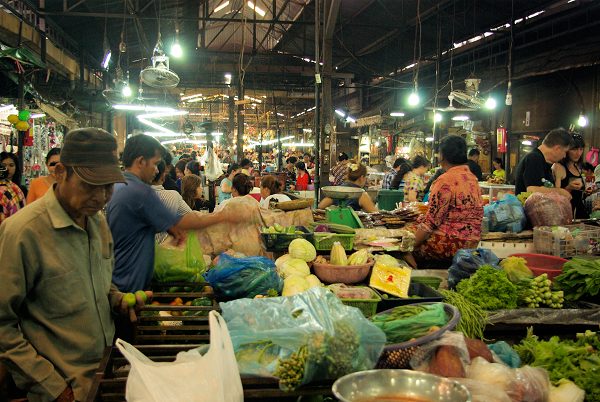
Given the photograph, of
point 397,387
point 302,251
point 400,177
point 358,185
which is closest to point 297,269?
point 302,251

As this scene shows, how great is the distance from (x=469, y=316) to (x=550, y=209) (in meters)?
3.02

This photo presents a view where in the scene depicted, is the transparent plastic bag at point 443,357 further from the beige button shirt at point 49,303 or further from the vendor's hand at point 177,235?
the vendor's hand at point 177,235

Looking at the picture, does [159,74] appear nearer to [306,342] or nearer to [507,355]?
[507,355]

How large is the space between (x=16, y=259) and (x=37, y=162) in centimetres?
1047

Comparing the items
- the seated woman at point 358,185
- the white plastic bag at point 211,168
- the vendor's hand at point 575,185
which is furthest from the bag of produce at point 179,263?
the white plastic bag at point 211,168

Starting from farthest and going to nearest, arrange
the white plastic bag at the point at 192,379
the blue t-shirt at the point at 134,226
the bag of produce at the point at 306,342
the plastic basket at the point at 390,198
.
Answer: the plastic basket at the point at 390,198 → the blue t-shirt at the point at 134,226 → the bag of produce at the point at 306,342 → the white plastic bag at the point at 192,379

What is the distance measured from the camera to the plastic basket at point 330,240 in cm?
468

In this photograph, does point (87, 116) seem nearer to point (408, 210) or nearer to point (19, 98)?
point (19, 98)

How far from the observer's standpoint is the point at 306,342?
6.24 ft

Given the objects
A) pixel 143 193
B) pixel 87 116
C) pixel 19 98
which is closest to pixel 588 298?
pixel 143 193

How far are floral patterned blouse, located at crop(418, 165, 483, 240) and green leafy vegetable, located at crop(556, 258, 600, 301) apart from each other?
2.82 feet

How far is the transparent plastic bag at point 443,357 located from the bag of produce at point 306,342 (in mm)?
337

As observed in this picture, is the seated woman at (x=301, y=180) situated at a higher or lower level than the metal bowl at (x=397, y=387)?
higher

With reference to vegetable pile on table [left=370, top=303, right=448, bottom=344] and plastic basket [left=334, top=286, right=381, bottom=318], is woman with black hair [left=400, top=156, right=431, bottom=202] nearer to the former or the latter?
plastic basket [left=334, top=286, right=381, bottom=318]
